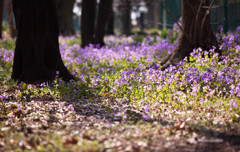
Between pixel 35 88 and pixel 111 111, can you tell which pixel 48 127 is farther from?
pixel 35 88

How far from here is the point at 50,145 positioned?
3.96m

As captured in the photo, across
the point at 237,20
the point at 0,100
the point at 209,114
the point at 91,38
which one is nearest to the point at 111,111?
the point at 209,114

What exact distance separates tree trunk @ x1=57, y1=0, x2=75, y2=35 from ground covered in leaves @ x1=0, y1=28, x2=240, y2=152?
1678cm

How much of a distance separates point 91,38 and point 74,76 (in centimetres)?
678

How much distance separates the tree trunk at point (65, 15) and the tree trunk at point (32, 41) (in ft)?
57.4

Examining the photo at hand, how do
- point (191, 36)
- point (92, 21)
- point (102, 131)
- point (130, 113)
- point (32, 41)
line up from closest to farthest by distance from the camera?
point (102, 131)
point (130, 113)
point (32, 41)
point (191, 36)
point (92, 21)

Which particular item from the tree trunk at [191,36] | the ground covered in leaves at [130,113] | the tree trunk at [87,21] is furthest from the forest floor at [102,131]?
the tree trunk at [87,21]

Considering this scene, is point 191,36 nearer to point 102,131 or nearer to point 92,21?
point 102,131

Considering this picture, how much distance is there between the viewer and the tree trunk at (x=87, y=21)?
1478cm

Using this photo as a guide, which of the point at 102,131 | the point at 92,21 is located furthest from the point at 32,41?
the point at 92,21

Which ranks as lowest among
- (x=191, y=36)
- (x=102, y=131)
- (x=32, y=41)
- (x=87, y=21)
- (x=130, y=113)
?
(x=102, y=131)

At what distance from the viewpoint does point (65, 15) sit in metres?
25.6

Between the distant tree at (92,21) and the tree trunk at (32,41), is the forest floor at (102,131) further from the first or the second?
the distant tree at (92,21)

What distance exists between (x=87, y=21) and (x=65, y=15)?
440 inches
